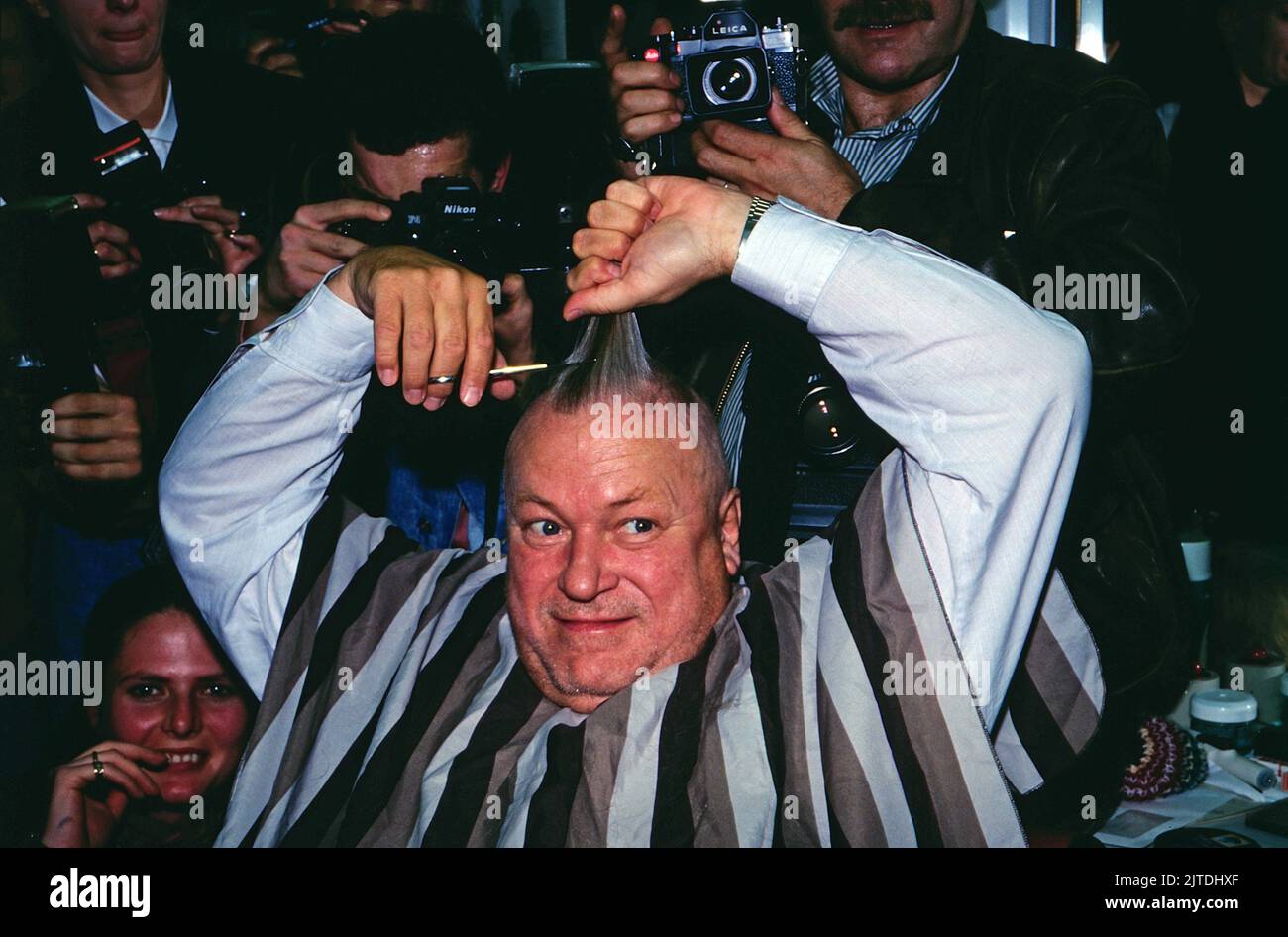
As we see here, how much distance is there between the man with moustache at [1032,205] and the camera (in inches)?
66.5

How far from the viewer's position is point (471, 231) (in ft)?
6.43

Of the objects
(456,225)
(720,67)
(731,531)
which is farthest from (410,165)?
(731,531)

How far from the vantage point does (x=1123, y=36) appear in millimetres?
2650

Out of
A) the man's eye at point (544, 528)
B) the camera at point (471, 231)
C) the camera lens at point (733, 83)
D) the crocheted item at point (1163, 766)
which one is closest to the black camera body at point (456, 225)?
the camera at point (471, 231)

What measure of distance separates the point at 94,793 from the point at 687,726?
112cm

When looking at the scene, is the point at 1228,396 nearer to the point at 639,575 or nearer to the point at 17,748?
the point at 639,575

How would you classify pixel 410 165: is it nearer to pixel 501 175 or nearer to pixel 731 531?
pixel 501 175

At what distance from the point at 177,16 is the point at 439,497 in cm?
155

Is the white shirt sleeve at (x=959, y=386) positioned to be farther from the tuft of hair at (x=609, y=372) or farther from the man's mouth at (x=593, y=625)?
the man's mouth at (x=593, y=625)

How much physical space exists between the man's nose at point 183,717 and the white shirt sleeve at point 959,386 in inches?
53.0

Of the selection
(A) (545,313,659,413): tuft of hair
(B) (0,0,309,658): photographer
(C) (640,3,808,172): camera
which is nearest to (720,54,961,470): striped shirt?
(C) (640,3,808,172): camera

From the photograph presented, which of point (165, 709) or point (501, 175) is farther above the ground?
point (501, 175)

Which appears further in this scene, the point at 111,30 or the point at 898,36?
the point at 111,30
